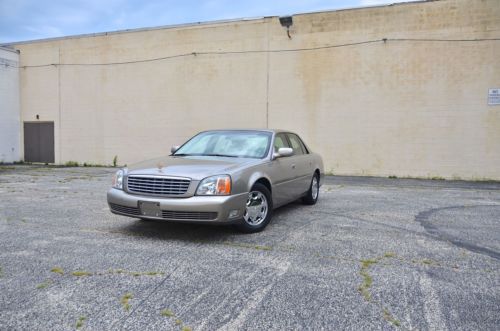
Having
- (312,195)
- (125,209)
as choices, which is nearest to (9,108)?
(312,195)

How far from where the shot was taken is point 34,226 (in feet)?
18.9

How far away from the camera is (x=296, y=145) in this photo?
744cm

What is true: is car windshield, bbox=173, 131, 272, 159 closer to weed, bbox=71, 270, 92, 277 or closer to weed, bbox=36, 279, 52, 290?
weed, bbox=71, 270, 92, 277

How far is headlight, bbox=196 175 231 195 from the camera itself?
4852 millimetres

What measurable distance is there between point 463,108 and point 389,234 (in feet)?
29.3

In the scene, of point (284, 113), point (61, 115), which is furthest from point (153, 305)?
point (61, 115)

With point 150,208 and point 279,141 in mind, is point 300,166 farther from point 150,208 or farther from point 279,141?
point 150,208

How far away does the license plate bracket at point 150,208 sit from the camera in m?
4.88

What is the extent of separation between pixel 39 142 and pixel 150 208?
15.7 m

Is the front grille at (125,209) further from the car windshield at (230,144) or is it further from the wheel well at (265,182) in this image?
the wheel well at (265,182)

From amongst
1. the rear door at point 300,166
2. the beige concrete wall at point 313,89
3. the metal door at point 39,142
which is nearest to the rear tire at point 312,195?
the rear door at point 300,166

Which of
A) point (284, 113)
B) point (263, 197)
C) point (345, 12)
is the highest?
point (345, 12)

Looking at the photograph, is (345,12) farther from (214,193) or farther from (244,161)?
(214,193)

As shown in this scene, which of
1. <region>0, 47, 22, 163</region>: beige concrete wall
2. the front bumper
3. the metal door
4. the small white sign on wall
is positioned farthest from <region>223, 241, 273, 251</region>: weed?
<region>0, 47, 22, 163</region>: beige concrete wall
